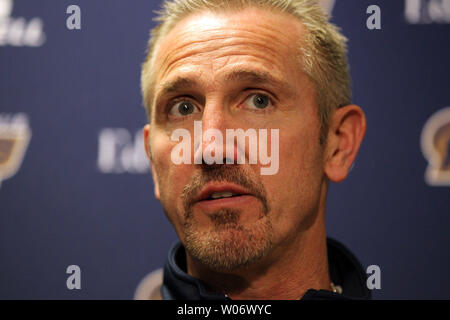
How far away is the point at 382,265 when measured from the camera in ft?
4.54

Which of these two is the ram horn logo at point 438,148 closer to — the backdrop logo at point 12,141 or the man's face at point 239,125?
the man's face at point 239,125

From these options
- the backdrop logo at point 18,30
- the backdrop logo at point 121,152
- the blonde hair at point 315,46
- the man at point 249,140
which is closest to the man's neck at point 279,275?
the man at point 249,140

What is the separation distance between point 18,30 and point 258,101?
1.00 metres

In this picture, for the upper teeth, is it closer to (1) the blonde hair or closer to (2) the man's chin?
(2) the man's chin

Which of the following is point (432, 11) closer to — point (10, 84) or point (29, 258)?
point (10, 84)

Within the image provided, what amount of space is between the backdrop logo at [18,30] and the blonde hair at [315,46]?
0.54 metres

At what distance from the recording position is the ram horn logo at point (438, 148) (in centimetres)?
135

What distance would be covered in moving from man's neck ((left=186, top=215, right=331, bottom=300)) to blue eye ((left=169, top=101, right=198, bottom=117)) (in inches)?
14.9

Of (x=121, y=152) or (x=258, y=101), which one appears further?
(x=121, y=152)

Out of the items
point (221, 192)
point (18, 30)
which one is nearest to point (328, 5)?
point (221, 192)

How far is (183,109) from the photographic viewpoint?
103 centimetres

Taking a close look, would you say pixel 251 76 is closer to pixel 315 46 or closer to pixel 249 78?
pixel 249 78

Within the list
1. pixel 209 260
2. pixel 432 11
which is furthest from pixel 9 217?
pixel 432 11

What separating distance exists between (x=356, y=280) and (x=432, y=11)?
0.94 metres
